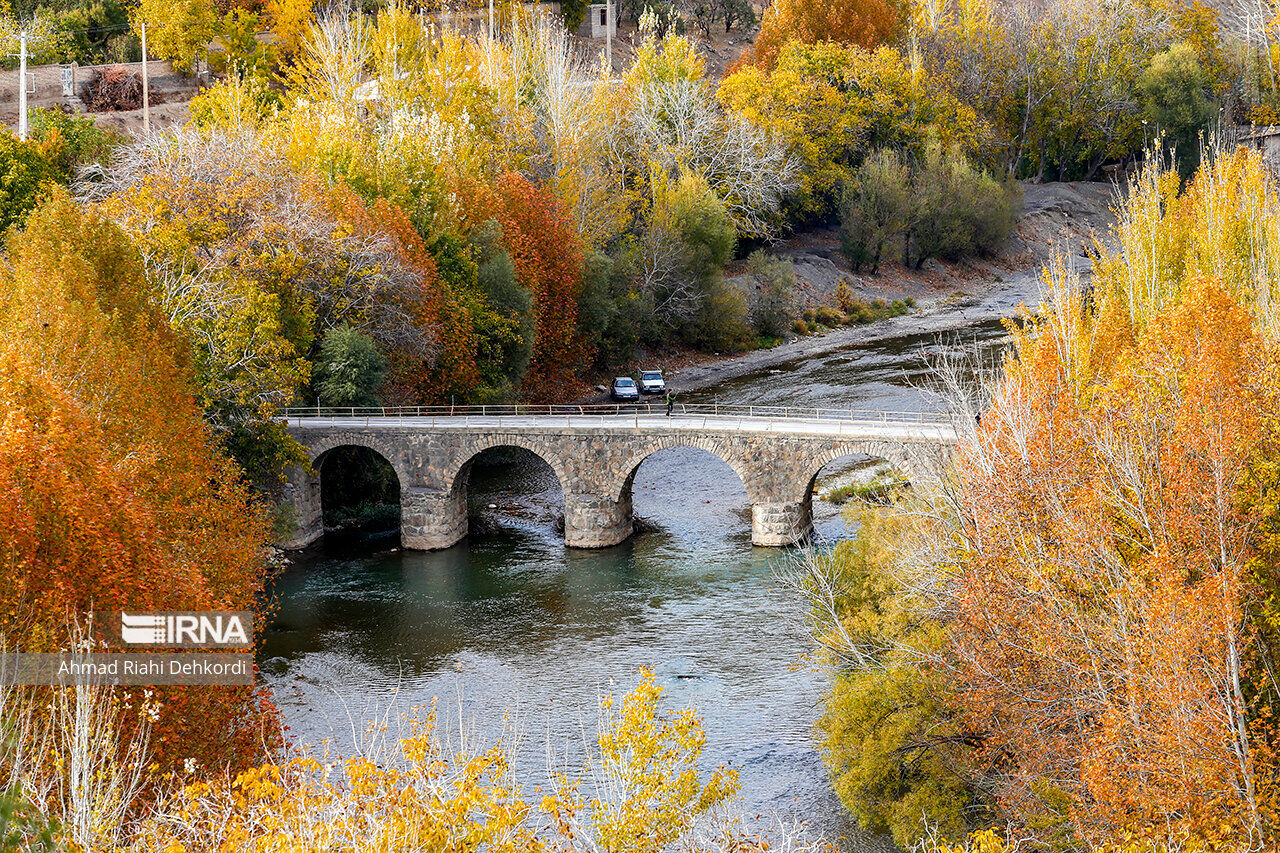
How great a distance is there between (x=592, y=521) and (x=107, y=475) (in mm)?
30055

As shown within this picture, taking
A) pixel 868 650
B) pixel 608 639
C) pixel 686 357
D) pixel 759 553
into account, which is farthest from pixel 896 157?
pixel 868 650

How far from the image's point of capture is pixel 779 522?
5259cm

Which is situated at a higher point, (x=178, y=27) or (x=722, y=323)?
(x=178, y=27)

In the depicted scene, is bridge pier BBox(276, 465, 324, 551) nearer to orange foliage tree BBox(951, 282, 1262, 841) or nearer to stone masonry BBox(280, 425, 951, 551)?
stone masonry BBox(280, 425, 951, 551)

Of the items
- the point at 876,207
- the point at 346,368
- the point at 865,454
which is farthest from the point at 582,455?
the point at 876,207

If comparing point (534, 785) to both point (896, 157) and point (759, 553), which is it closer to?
point (759, 553)

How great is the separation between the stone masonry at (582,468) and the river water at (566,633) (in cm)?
113

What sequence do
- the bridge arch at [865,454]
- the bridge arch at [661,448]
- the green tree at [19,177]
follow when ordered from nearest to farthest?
the bridge arch at [865,454], the bridge arch at [661,448], the green tree at [19,177]

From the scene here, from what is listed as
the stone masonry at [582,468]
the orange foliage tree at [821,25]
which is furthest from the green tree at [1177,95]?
the stone masonry at [582,468]

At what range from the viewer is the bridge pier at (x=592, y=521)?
5416 cm

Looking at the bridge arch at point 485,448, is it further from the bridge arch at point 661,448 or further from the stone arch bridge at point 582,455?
the bridge arch at point 661,448

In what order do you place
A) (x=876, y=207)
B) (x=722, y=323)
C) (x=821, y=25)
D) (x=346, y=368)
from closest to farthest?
(x=346, y=368) → (x=722, y=323) → (x=876, y=207) → (x=821, y=25)

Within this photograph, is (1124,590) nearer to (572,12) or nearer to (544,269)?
(544,269)

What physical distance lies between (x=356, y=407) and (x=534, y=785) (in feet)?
87.4
